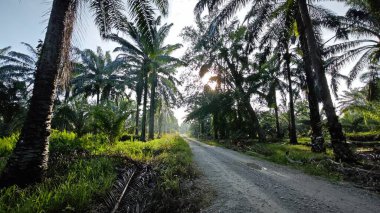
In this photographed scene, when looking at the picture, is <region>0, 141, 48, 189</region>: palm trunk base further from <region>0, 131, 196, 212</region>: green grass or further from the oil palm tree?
the oil palm tree

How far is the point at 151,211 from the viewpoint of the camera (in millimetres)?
3129

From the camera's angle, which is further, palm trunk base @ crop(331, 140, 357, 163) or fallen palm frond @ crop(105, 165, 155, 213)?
palm trunk base @ crop(331, 140, 357, 163)

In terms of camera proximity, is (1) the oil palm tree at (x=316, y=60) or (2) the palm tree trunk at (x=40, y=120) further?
(1) the oil palm tree at (x=316, y=60)

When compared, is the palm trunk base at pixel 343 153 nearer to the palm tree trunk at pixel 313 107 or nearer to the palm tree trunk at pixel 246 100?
the palm tree trunk at pixel 313 107

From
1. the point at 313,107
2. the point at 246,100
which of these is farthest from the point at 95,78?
the point at 313,107

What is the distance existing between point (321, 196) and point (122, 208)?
3.41 m

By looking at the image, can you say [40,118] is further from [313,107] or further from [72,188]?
[313,107]

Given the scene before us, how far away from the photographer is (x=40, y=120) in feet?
15.0

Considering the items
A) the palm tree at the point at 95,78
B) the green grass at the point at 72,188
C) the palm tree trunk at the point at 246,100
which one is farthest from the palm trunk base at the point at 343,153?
the palm tree at the point at 95,78

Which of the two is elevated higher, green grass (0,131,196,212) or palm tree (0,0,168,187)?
palm tree (0,0,168,187)

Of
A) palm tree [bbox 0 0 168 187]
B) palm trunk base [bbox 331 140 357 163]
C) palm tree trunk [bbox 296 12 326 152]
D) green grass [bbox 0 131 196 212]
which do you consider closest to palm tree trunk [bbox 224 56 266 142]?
palm tree trunk [bbox 296 12 326 152]

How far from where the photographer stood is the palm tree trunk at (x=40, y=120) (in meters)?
4.26

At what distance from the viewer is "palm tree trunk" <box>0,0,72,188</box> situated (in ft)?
14.0

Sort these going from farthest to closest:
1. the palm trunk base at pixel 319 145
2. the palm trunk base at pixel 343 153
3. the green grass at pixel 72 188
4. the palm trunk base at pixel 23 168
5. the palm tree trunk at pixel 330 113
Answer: the palm trunk base at pixel 319 145
the palm tree trunk at pixel 330 113
the palm trunk base at pixel 343 153
the palm trunk base at pixel 23 168
the green grass at pixel 72 188
